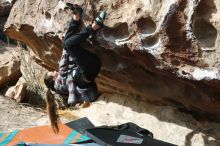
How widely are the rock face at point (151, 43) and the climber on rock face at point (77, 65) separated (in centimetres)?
21

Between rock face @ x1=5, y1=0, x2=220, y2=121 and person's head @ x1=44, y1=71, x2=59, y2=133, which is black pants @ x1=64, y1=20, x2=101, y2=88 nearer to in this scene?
rock face @ x1=5, y1=0, x2=220, y2=121

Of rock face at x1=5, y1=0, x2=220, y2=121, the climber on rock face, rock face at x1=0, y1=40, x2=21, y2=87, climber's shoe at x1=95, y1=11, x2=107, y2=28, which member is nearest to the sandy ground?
rock face at x1=5, y1=0, x2=220, y2=121

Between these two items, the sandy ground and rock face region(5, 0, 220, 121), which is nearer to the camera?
rock face region(5, 0, 220, 121)

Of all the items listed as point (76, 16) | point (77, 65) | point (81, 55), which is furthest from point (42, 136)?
point (76, 16)

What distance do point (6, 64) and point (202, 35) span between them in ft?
13.5

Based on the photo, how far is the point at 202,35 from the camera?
153 inches

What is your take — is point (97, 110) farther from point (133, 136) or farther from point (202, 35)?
point (202, 35)

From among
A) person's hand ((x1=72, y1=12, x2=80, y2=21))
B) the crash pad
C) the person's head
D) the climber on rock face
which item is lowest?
the crash pad

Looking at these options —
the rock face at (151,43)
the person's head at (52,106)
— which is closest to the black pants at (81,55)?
the rock face at (151,43)

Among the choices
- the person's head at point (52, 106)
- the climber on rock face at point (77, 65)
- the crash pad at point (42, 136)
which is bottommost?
the crash pad at point (42, 136)

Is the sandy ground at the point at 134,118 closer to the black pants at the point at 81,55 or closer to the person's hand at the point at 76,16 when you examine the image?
the black pants at the point at 81,55

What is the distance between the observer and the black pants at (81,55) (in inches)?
165

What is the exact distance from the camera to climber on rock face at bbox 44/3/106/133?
13.8 feet

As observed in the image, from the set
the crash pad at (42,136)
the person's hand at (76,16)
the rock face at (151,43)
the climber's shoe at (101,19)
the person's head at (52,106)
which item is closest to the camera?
the rock face at (151,43)
